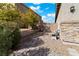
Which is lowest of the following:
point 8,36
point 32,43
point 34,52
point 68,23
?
point 34,52

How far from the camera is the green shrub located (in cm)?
311

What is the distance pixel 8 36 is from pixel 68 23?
1089mm

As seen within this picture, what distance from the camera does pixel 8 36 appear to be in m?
3.12

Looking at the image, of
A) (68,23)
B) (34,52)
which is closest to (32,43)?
(34,52)

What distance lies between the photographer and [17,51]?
3158mm

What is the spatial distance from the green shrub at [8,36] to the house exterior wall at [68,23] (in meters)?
0.79

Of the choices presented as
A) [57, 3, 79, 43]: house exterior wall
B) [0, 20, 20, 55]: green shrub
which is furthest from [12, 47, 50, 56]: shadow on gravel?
[57, 3, 79, 43]: house exterior wall

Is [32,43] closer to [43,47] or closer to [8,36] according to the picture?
[43,47]

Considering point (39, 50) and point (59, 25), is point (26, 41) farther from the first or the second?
point (59, 25)

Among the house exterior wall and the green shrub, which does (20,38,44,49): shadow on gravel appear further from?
the house exterior wall

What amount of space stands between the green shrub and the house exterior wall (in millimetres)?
786

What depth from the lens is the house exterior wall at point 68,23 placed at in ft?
10.3

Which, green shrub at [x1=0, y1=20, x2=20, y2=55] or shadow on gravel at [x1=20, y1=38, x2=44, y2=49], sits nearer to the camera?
green shrub at [x1=0, y1=20, x2=20, y2=55]

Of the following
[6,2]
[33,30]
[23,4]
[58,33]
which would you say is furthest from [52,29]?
[6,2]
